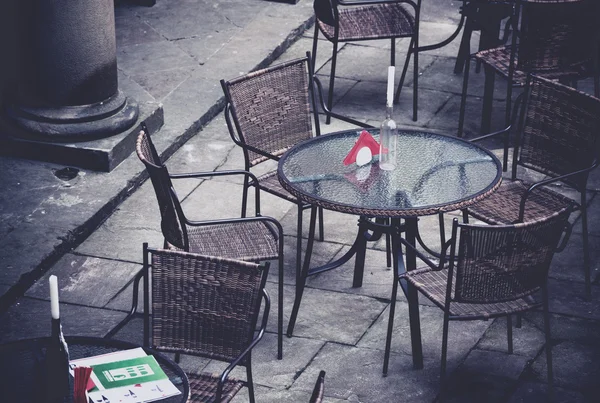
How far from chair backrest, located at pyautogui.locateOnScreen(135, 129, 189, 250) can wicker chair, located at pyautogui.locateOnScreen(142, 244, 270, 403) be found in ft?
1.95

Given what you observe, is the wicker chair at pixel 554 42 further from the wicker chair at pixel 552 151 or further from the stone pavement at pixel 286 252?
the wicker chair at pixel 552 151

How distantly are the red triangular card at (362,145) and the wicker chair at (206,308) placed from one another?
114 cm

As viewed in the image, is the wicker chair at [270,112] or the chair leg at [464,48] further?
the chair leg at [464,48]

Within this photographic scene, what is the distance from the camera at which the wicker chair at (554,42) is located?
6824 millimetres

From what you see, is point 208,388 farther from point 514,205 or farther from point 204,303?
point 514,205

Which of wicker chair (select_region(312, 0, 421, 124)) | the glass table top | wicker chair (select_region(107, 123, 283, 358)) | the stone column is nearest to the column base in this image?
the stone column

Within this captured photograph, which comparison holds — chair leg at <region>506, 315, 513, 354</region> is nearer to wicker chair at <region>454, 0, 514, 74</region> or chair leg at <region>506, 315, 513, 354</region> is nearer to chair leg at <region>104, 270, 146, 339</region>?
chair leg at <region>104, 270, 146, 339</region>

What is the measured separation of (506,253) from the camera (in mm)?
4586

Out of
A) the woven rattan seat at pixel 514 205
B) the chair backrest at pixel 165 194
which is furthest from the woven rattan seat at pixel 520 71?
the chair backrest at pixel 165 194

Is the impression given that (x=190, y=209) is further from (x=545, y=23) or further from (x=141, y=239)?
(x=545, y=23)

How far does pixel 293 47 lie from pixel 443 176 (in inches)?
161

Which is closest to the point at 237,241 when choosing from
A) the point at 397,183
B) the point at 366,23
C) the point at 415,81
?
the point at 397,183

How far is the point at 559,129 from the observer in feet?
19.3

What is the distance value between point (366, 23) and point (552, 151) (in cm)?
228
